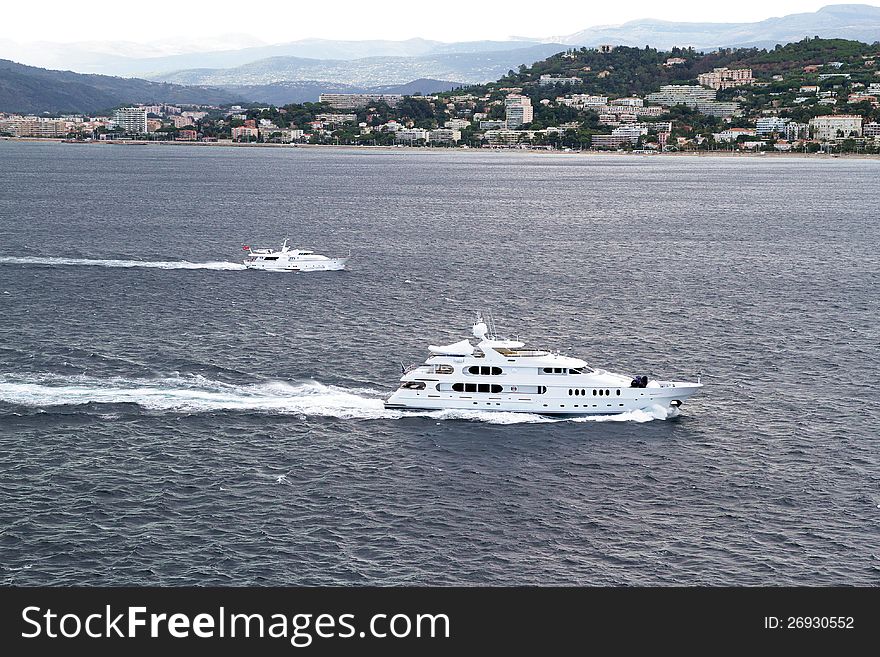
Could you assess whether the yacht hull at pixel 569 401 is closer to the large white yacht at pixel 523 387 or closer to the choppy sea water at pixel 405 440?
the large white yacht at pixel 523 387

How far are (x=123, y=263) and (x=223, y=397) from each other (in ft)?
202

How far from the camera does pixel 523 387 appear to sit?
6844 centimetres

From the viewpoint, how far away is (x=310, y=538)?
4944 cm

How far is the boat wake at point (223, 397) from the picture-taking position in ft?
221

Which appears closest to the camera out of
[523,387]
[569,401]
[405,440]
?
[405,440]

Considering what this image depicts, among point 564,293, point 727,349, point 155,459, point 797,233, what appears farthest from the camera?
point 797,233

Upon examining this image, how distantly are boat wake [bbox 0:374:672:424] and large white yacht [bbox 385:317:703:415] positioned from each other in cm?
63

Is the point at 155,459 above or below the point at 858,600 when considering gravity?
below

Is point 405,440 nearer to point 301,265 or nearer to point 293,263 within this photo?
point 301,265

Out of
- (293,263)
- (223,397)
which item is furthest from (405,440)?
(293,263)

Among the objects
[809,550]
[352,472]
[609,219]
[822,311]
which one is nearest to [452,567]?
[352,472]

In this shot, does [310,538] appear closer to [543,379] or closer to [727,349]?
[543,379]

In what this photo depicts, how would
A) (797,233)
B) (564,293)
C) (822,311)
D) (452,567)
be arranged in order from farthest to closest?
(797,233) < (564,293) < (822,311) < (452,567)

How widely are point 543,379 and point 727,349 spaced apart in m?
24.0
